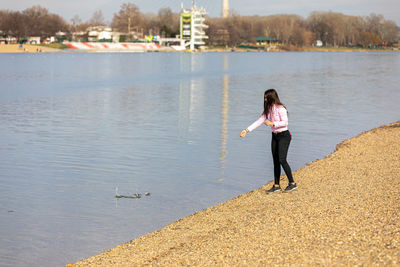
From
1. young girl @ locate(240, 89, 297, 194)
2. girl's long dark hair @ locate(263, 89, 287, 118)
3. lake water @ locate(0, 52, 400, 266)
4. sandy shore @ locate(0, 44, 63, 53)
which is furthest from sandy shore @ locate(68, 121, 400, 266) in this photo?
sandy shore @ locate(0, 44, 63, 53)

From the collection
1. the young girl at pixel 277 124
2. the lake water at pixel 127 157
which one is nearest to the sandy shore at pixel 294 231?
the young girl at pixel 277 124

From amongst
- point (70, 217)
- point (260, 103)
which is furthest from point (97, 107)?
point (70, 217)

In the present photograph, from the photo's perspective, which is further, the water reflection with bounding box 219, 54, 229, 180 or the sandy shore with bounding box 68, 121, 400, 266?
the water reflection with bounding box 219, 54, 229, 180

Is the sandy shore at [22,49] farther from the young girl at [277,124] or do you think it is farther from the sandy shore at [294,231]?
the sandy shore at [294,231]

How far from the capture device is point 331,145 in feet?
57.4

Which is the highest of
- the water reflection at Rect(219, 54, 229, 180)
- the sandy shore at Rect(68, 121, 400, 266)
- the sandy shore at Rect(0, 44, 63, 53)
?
the sandy shore at Rect(0, 44, 63, 53)

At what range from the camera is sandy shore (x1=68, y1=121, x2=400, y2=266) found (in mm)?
6215

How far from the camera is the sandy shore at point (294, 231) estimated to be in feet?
20.4

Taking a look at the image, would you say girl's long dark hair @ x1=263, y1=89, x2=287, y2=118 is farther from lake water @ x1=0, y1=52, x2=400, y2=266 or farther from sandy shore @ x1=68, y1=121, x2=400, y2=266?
lake water @ x1=0, y1=52, x2=400, y2=266

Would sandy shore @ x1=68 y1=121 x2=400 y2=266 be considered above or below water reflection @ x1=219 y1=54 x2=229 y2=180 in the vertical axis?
above

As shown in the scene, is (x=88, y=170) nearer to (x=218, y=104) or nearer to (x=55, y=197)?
(x=55, y=197)

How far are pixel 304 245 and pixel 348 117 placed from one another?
19435 millimetres

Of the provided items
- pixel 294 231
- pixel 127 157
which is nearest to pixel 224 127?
pixel 127 157

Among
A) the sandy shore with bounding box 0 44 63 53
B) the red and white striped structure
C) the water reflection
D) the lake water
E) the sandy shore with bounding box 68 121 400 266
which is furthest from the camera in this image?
the red and white striped structure
